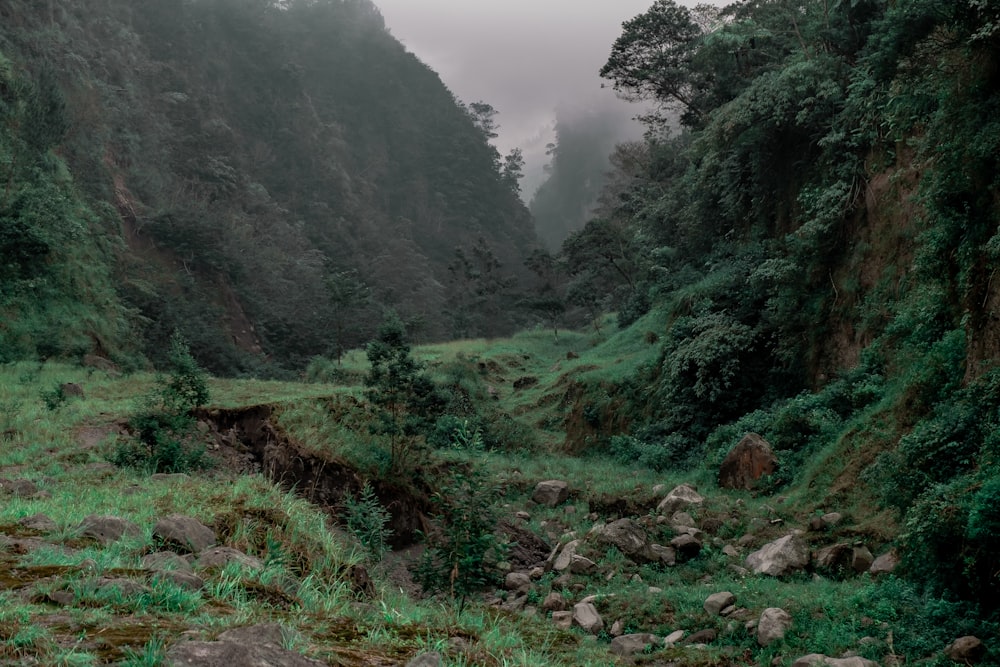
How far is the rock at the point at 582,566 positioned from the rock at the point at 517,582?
598 mm

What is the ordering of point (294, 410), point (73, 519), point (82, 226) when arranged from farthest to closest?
1. point (82, 226)
2. point (294, 410)
3. point (73, 519)

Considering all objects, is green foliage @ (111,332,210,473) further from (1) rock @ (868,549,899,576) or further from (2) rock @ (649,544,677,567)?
(1) rock @ (868,549,899,576)

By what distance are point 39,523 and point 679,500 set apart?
28.1ft

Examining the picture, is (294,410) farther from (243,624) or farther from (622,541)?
(243,624)

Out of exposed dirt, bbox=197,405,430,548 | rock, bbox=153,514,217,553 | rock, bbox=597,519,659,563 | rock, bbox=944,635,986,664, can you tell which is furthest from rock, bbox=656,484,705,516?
rock, bbox=153,514,217,553

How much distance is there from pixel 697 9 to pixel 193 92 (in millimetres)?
41817

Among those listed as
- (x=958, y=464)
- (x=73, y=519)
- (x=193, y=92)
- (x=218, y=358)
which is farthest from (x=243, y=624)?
(x=193, y=92)

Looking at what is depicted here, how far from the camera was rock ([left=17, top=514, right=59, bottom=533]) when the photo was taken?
3.68 meters

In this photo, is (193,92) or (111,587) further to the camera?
(193,92)

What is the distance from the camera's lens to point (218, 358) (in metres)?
27.3

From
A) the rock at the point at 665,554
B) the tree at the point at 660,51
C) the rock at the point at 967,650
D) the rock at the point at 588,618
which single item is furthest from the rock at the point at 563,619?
the tree at the point at 660,51

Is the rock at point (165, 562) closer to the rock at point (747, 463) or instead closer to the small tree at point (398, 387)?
the small tree at point (398, 387)

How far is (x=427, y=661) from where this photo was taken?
228cm

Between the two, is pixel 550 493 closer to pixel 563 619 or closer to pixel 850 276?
pixel 563 619
